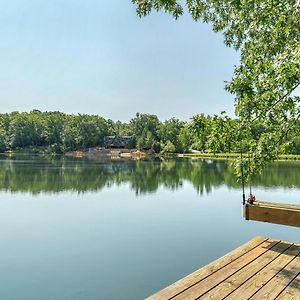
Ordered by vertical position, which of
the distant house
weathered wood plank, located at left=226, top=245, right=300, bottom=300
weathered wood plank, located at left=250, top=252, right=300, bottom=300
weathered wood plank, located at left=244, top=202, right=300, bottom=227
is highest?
the distant house

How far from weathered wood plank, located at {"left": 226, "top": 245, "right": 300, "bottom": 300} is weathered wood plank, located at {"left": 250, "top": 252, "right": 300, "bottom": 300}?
0.03 m

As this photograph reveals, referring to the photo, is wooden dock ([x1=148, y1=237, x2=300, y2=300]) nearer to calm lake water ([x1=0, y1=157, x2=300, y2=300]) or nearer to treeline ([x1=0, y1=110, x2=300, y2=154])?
calm lake water ([x1=0, y1=157, x2=300, y2=300])

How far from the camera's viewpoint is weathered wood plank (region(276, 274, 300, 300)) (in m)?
2.66

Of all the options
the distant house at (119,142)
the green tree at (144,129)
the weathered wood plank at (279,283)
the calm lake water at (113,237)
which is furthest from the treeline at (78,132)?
the weathered wood plank at (279,283)

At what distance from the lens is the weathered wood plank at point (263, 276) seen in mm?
2723

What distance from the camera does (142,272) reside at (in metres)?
6.99

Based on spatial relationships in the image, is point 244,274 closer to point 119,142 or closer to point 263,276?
point 263,276

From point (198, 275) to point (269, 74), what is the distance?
196cm

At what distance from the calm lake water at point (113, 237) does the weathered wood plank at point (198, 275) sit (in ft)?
8.63

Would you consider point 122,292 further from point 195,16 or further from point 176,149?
point 176,149

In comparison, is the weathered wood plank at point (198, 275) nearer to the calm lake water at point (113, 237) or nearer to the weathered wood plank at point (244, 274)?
the weathered wood plank at point (244, 274)

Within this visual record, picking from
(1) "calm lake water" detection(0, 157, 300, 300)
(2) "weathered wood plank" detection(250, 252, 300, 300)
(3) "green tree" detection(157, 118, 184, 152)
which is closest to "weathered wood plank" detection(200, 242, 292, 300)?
(2) "weathered wood plank" detection(250, 252, 300, 300)

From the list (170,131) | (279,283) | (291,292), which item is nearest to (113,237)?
(279,283)

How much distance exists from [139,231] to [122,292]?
443 centimetres
